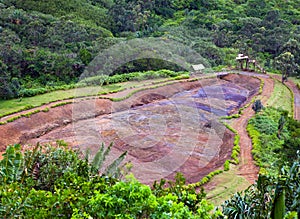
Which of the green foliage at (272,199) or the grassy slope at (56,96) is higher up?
the green foliage at (272,199)

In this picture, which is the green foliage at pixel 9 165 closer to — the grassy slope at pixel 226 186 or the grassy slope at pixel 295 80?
the grassy slope at pixel 226 186

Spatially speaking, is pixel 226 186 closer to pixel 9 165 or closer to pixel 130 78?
pixel 9 165

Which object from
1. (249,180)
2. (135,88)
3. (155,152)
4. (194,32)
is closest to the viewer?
(249,180)

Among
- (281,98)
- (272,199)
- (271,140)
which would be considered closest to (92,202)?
(272,199)

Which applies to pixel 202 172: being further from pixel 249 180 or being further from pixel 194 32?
pixel 194 32

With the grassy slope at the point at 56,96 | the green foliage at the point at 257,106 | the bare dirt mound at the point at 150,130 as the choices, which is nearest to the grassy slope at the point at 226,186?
the bare dirt mound at the point at 150,130

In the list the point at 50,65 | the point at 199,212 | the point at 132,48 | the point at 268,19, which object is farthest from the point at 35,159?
the point at 268,19

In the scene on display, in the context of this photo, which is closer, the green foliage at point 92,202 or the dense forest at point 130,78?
the green foliage at point 92,202
